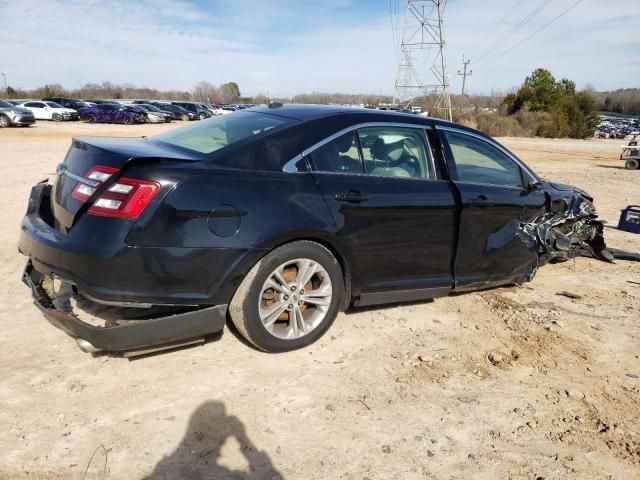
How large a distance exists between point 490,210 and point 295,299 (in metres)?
1.95

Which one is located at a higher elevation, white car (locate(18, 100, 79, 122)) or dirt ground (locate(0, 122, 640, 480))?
white car (locate(18, 100, 79, 122))

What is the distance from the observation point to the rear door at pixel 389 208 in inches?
133

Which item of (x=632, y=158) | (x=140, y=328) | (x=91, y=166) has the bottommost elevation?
(x=140, y=328)

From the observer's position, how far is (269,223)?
9.86ft

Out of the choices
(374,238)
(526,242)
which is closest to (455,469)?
(374,238)

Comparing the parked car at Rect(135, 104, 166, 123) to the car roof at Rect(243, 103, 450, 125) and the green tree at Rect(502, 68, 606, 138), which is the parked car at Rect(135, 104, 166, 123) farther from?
the car roof at Rect(243, 103, 450, 125)

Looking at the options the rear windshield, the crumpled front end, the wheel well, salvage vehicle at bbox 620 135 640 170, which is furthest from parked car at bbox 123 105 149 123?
the wheel well

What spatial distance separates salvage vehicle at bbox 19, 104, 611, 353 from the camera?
274 cm

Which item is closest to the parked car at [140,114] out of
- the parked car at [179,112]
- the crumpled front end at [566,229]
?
the parked car at [179,112]

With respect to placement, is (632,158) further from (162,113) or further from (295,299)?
(162,113)

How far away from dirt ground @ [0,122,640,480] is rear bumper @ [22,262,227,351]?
0.33 m

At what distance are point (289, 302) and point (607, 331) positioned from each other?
2731 millimetres

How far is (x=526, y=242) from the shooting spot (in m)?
4.59

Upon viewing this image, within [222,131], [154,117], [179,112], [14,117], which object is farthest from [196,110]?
[222,131]
